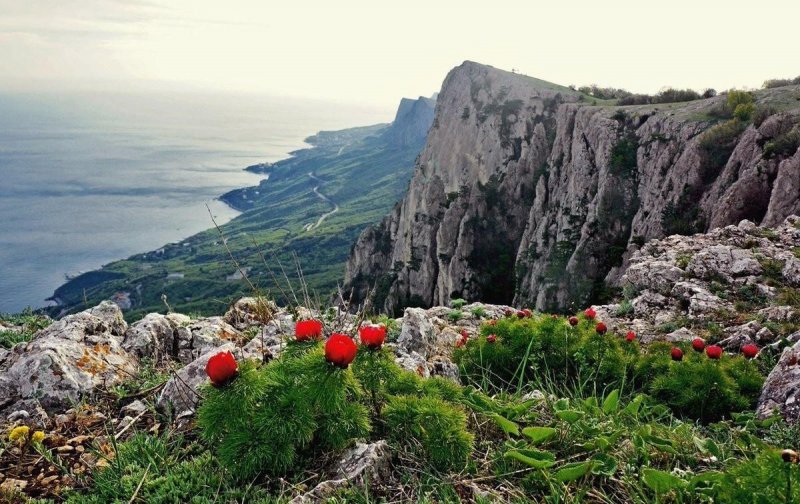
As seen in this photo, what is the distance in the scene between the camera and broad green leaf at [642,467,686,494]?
2957 mm

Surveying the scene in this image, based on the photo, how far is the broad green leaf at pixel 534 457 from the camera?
10.6 feet

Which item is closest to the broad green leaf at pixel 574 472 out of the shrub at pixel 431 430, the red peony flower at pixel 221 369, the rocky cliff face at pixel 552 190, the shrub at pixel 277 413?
the shrub at pixel 431 430

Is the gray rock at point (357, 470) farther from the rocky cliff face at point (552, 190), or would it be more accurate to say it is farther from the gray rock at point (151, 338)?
the gray rock at point (151, 338)

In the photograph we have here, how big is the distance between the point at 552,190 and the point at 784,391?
158ft

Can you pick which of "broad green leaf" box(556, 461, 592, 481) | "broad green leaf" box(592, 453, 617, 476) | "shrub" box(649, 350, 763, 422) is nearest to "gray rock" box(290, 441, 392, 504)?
"broad green leaf" box(556, 461, 592, 481)

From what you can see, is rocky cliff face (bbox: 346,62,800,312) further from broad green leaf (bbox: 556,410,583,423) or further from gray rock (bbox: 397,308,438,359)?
broad green leaf (bbox: 556,410,583,423)

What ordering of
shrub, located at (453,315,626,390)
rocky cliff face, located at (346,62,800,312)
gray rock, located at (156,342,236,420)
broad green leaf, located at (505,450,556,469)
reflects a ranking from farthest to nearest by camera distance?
rocky cliff face, located at (346,62,800,312) < shrub, located at (453,315,626,390) < gray rock, located at (156,342,236,420) < broad green leaf, located at (505,450,556,469)

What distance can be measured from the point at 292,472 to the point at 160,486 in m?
0.95

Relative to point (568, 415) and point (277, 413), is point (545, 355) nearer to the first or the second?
point (568, 415)

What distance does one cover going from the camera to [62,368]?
5.47 meters

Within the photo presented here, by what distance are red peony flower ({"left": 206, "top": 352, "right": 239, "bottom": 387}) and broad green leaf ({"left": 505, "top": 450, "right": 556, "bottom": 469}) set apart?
6.67 ft

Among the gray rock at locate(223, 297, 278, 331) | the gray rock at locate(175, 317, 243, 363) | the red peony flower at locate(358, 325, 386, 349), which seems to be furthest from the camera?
the gray rock at locate(223, 297, 278, 331)

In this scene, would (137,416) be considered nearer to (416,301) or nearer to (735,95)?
(735,95)

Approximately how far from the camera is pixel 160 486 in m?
3.40
